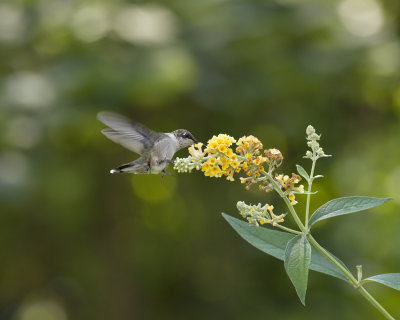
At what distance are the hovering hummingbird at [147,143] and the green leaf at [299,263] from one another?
0.76 metres

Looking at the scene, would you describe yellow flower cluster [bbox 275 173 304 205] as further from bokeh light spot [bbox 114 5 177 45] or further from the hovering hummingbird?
bokeh light spot [bbox 114 5 177 45]

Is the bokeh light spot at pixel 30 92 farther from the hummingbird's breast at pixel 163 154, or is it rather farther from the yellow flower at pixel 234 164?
the yellow flower at pixel 234 164

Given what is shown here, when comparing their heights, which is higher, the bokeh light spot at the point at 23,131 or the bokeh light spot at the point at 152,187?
the bokeh light spot at the point at 23,131

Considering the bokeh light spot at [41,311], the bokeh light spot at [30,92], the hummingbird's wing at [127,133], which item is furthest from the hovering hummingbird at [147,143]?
the bokeh light spot at [41,311]

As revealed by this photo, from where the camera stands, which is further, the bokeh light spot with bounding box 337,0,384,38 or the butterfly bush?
the bokeh light spot with bounding box 337,0,384,38

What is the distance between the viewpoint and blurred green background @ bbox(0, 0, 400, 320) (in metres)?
5.36

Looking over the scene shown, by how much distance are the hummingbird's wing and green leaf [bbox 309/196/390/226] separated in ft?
2.69

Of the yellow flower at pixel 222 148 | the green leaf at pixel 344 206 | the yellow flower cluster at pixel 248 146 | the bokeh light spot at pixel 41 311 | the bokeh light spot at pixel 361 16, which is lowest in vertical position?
the bokeh light spot at pixel 41 311

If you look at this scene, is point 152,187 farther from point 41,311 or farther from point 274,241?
point 274,241

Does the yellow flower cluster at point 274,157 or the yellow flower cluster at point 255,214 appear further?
the yellow flower cluster at point 274,157

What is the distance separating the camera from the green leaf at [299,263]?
1310mm

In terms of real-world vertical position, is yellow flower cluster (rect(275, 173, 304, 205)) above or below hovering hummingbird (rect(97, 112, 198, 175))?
below

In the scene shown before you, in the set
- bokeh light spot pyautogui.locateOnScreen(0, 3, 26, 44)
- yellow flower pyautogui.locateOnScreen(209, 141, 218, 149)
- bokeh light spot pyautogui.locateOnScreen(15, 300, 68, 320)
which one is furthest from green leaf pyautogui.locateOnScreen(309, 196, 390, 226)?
bokeh light spot pyautogui.locateOnScreen(15, 300, 68, 320)

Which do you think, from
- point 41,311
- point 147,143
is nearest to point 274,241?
point 147,143
